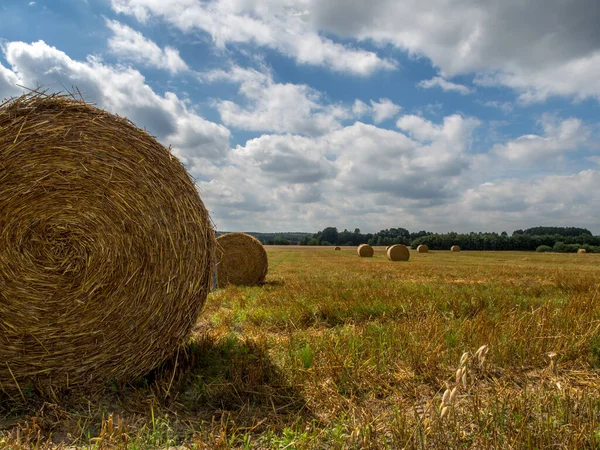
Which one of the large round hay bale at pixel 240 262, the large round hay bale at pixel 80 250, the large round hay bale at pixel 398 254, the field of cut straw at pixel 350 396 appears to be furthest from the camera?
the large round hay bale at pixel 398 254

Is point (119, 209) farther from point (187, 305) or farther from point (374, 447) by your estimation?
point (374, 447)

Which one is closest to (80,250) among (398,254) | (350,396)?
(350,396)

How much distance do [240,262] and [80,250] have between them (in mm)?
8585

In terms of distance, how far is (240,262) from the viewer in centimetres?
1242

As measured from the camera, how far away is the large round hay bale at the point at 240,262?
12289 millimetres

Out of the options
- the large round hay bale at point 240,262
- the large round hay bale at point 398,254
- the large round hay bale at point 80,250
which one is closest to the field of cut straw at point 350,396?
the large round hay bale at point 80,250

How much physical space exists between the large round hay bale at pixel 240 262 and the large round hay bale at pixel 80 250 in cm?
808

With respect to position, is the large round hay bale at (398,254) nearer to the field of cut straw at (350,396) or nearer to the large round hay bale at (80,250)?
the field of cut straw at (350,396)

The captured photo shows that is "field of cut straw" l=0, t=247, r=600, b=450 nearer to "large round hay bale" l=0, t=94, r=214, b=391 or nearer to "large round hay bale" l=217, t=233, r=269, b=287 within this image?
"large round hay bale" l=0, t=94, r=214, b=391

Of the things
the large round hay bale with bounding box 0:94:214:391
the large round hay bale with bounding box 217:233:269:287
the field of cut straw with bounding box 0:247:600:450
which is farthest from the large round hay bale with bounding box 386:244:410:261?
the large round hay bale with bounding box 0:94:214:391

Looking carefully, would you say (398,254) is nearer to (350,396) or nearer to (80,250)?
(350,396)

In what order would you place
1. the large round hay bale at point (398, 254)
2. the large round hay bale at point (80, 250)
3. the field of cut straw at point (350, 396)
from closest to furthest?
the field of cut straw at point (350, 396), the large round hay bale at point (80, 250), the large round hay bale at point (398, 254)

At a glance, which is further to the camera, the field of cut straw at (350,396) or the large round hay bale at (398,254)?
the large round hay bale at (398,254)

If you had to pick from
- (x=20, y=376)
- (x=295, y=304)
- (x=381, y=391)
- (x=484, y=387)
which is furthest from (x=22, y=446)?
(x=295, y=304)
